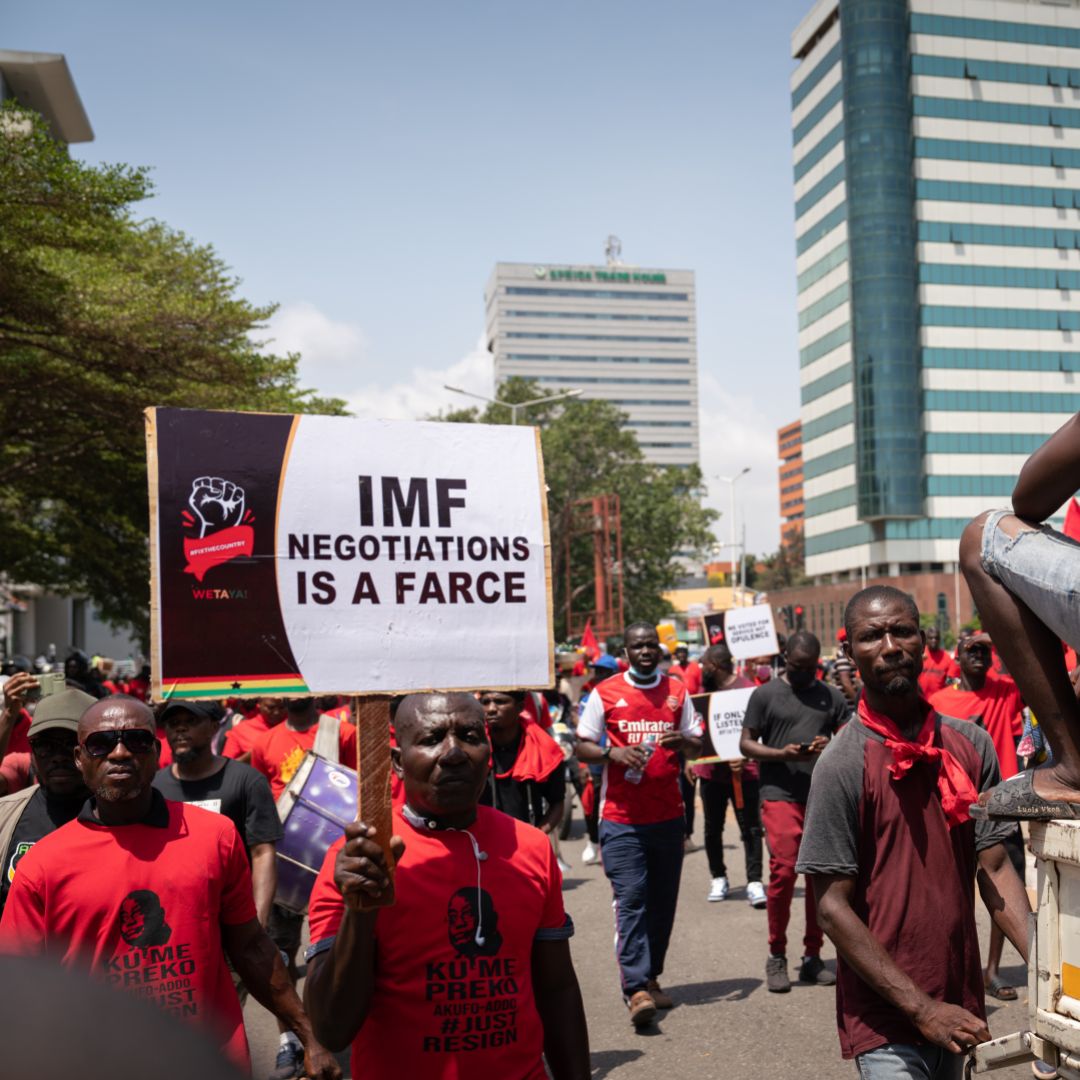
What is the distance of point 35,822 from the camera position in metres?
4.66

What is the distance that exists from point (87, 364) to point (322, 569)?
1600 cm

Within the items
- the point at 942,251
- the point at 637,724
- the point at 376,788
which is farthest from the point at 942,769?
the point at 942,251

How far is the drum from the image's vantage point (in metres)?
6.25

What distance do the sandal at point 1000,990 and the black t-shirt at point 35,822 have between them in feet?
16.8

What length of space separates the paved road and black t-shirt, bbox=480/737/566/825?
1191 millimetres

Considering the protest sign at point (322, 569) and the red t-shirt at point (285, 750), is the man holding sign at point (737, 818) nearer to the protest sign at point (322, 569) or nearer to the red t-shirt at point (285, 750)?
the red t-shirt at point (285, 750)

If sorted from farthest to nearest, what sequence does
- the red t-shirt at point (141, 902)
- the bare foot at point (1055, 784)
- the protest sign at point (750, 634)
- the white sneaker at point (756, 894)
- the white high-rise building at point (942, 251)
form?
the white high-rise building at point (942, 251)
the protest sign at point (750, 634)
the white sneaker at point (756, 894)
the red t-shirt at point (141, 902)
the bare foot at point (1055, 784)

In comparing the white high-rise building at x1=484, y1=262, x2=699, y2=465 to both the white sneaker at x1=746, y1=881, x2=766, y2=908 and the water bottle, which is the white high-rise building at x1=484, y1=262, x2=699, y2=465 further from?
the water bottle

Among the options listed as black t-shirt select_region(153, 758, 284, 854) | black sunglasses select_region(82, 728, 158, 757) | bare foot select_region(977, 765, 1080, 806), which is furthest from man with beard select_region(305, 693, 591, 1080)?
black t-shirt select_region(153, 758, 284, 854)

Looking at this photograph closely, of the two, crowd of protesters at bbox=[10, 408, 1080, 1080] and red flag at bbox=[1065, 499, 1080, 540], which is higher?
red flag at bbox=[1065, 499, 1080, 540]

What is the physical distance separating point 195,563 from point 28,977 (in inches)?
113

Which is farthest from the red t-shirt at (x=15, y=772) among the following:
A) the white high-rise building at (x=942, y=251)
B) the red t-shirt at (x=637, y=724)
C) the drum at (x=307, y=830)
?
the white high-rise building at (x=942, y=251)

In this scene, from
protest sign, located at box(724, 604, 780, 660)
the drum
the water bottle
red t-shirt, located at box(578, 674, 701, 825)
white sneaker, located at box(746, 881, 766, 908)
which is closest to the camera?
the drum

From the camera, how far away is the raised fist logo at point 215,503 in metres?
3.74
